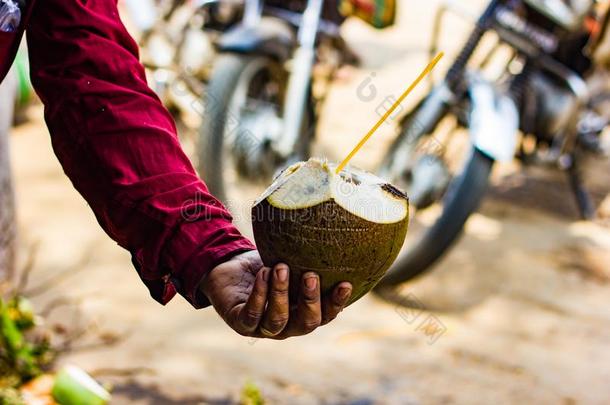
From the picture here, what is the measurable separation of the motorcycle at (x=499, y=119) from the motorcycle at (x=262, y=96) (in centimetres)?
50

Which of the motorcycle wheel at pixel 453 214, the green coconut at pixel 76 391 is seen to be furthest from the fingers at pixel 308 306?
the motorcycle wheel at pixel 453 214

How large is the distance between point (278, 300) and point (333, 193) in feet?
0.74

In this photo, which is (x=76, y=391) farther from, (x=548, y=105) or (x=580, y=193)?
(x=580, y=193)

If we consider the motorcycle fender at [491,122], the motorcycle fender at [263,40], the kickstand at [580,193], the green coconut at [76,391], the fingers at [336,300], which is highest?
the fingers at [336,300]

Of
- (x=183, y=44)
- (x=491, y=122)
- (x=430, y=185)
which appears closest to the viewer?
(x=491, y=122)

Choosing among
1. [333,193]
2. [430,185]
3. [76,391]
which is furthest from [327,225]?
[430,185]

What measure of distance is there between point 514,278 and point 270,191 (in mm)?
2623

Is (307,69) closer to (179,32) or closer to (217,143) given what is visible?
(217,143)

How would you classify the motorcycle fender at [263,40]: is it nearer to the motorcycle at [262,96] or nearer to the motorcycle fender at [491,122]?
the motorcycle at [262,96]

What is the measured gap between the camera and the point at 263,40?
3713mm

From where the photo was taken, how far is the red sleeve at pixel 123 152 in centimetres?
128

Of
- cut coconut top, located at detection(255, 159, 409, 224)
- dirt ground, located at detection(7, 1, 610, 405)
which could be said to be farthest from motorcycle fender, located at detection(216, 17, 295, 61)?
cut coconut top, located at detection(255, 159, 409, 224)

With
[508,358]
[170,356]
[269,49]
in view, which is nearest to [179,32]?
[269,49]

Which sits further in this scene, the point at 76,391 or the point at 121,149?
the point at 76,391
